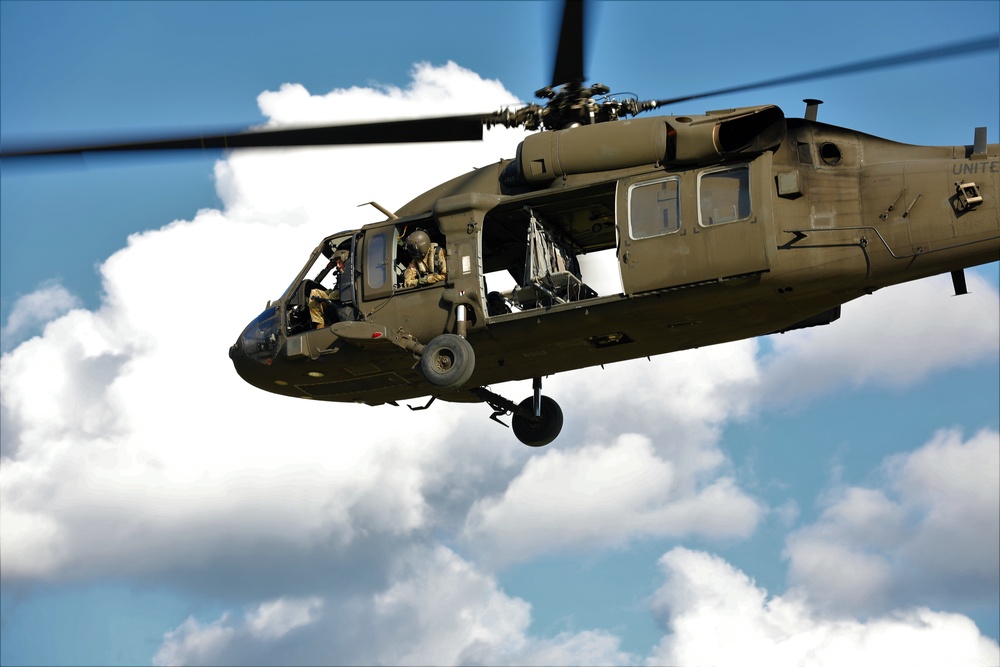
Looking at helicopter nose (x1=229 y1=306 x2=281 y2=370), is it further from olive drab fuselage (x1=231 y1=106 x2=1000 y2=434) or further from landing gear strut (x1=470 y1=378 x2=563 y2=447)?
landing gear strut (x1=470 y1=378 x2=563 y2=447)

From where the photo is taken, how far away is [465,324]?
22594 millimetres

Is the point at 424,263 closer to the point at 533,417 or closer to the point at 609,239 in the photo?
the point at 609,239

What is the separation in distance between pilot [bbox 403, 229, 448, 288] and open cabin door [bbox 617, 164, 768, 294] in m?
3.46

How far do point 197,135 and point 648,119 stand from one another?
7.31 meters

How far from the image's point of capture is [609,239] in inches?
990

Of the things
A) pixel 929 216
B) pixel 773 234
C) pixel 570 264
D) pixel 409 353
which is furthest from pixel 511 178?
pixel 929 216

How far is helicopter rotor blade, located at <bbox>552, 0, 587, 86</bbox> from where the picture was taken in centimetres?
1898

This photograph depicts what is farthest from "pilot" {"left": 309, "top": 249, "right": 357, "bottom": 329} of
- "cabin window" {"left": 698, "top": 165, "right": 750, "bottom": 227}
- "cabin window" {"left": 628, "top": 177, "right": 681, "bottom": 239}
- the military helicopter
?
"cabin window" {"left": 698, "top": 165, "right": 750, "bottom": 227}

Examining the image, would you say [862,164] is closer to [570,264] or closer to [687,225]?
[687,225]

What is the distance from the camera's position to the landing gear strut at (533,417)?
26.2 meters

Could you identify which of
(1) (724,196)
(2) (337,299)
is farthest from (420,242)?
(1) (724,196)

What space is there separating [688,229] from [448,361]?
4.51m

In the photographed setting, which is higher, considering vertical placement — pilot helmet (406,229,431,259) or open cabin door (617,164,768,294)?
pilot helmet (406,229,431,259)

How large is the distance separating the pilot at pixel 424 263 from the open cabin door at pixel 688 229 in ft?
11.4
